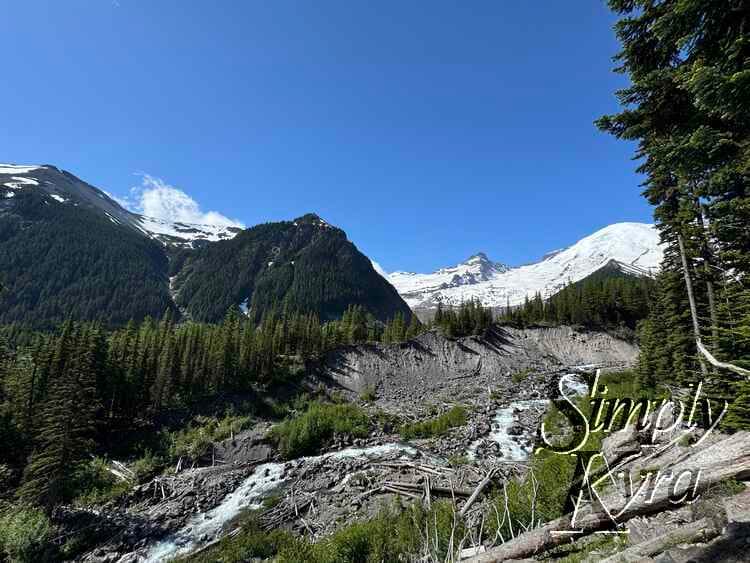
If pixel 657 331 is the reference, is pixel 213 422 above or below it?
below

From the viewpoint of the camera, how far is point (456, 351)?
221 ft

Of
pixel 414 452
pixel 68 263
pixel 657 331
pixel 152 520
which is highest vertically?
pixel 68 263

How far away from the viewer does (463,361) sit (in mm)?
65312

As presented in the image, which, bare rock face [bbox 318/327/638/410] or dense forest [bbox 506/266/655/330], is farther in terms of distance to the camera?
dense forest [bbox 506/266/655/330]

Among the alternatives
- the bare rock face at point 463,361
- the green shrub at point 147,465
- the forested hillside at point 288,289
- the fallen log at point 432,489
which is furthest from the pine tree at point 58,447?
the forested hillside at point 288,289

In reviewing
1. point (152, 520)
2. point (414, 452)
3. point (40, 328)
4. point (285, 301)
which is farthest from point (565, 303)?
point (40, 328)

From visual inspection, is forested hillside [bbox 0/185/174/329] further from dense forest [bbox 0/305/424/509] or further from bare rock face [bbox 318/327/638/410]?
bare rock face [bbox 318/327/638/410]

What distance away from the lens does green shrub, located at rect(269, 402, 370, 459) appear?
30.6m

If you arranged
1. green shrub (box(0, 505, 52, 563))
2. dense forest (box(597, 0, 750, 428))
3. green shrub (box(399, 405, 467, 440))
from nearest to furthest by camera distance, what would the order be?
dense forest (box(597, 0, 750, 428))
green shrub (box(0, 505, 52, 563))
green shrub (box(399, 405, 467, 440))

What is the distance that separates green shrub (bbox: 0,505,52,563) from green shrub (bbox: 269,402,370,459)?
50.3 ft

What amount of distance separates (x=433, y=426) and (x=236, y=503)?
1775 centimetres

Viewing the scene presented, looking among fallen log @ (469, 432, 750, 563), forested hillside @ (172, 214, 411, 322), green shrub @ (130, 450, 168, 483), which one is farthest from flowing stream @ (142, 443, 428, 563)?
forested hillside @ (172, 214, 411, 322)

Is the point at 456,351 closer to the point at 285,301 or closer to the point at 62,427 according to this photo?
the point at 62,427

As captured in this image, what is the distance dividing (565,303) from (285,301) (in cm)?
12549
